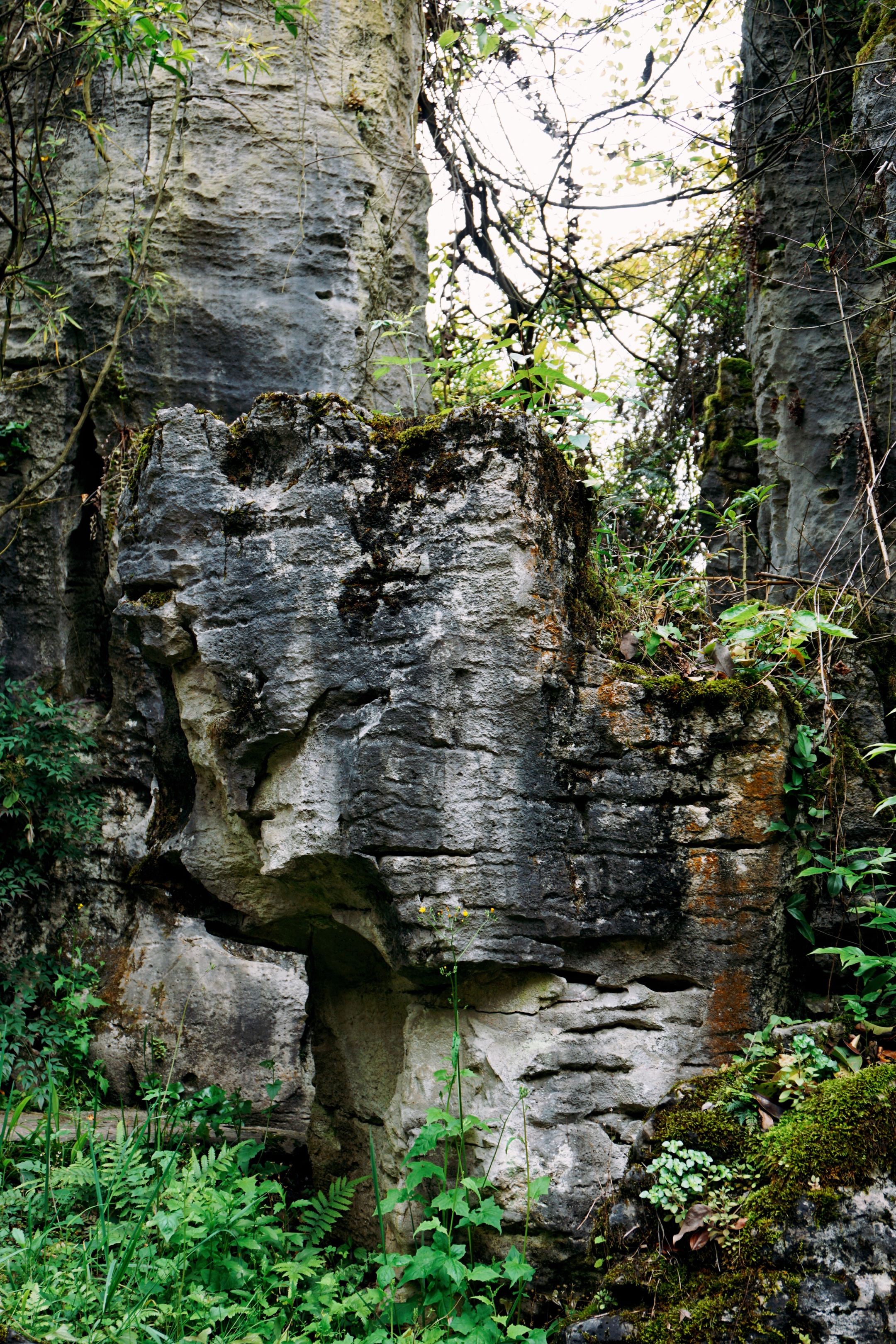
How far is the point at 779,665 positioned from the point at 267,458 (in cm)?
198

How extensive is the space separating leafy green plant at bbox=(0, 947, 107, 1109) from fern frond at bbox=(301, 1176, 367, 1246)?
2086mm

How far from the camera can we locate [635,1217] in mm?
2580

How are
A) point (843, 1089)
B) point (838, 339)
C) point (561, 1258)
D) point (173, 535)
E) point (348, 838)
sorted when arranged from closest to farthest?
1. point (843, 1089)
2. point (561, 1258)
3. point (348, 838)
4. point (173, 535)
5. point (838, 339)

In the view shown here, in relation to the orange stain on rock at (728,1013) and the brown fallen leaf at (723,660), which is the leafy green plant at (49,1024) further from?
the brown fallen leaf at (723,660)

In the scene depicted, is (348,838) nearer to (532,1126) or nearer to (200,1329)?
(532,1126)

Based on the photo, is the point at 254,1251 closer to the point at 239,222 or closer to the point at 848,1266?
the point at 848,1266

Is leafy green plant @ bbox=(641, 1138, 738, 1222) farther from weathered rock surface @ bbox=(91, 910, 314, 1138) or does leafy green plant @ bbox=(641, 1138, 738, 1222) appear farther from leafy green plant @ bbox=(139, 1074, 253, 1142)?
weathered rock surface @ bbox=(91, 910, 314, 1138)

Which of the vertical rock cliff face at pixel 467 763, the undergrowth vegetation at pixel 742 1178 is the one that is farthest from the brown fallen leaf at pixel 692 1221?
the vertical rock cliff face at pixel 467 763

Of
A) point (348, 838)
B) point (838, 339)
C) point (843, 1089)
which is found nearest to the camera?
point (843, 1089)

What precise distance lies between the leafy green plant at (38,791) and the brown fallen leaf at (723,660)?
12.9 feet

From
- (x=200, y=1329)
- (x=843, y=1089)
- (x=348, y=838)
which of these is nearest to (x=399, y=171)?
(x=348, y=838)

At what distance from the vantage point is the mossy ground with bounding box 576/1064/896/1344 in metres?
2.26

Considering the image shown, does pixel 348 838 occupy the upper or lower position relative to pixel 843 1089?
upper

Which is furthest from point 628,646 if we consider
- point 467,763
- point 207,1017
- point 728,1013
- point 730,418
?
point 730,418
